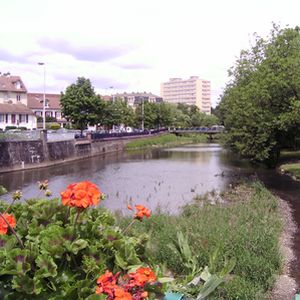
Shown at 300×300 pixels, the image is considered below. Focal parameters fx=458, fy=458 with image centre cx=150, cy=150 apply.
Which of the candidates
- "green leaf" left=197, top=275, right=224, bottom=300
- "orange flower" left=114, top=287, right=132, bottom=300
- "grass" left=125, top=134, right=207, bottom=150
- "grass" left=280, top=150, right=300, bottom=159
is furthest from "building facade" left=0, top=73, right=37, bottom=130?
"orange flower" left=114, top=287, right=132, bottom=300

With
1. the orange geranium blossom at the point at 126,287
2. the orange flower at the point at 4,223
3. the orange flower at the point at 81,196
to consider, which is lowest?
the orange geranium blossom at the point at 126,287

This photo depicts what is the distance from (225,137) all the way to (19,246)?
36.8m

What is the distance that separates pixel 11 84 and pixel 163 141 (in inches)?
1134

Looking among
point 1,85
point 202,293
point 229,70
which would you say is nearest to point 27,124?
point 1,85

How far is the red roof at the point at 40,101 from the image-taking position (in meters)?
88.1

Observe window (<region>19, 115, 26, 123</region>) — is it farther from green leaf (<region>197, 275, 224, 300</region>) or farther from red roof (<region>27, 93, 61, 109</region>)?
green leaf (<region>197, 275, 224, 300</region>)

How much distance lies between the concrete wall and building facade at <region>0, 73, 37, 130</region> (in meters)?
14.0

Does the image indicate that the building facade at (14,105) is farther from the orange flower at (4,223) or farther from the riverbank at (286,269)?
the orange flower at (4,223)

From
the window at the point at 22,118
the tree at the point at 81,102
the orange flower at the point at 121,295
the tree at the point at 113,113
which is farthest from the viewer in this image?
the tree at the point at 113,113

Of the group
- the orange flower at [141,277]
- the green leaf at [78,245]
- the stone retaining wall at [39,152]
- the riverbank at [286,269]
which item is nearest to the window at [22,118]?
the stone retaining wall at [39,152]

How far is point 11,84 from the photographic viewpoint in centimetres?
7625

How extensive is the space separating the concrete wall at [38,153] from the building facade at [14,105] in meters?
14.0

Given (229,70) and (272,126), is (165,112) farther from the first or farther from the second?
(272,126)

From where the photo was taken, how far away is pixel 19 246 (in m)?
3.65
